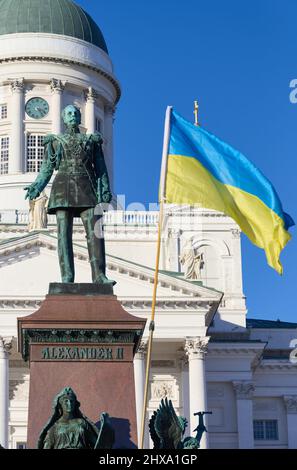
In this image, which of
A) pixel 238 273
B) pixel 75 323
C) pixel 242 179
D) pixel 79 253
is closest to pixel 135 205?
pixel 238 273

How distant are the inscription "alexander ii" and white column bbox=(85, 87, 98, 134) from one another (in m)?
54.9

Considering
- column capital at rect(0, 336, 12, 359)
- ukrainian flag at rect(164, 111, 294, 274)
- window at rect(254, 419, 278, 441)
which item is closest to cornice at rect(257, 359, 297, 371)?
window at rect(254, 419, 278, 441)

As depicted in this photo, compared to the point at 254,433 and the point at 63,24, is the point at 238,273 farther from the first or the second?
the point at 63,24

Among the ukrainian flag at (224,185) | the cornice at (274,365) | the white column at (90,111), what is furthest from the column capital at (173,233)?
the ukrainian flag at (224,185)

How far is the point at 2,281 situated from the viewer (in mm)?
50375

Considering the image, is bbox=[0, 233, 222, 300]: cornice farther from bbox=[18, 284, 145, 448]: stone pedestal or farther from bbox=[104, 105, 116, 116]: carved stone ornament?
bbox=[18, 284, 145, 448]: stone pedestal

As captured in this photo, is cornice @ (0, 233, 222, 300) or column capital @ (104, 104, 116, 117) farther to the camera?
column capital @ (104, 104, 116, 117)

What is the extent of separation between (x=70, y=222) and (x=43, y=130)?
53.7m

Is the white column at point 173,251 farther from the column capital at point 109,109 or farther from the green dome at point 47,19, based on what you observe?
the green dome at point 47,19

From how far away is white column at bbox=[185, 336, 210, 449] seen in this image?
49406mm

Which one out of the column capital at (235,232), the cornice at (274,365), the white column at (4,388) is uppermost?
the column capital at (235,232)

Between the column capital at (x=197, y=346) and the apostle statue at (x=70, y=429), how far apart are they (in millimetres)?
37821

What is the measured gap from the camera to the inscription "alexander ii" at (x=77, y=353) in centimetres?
1346
